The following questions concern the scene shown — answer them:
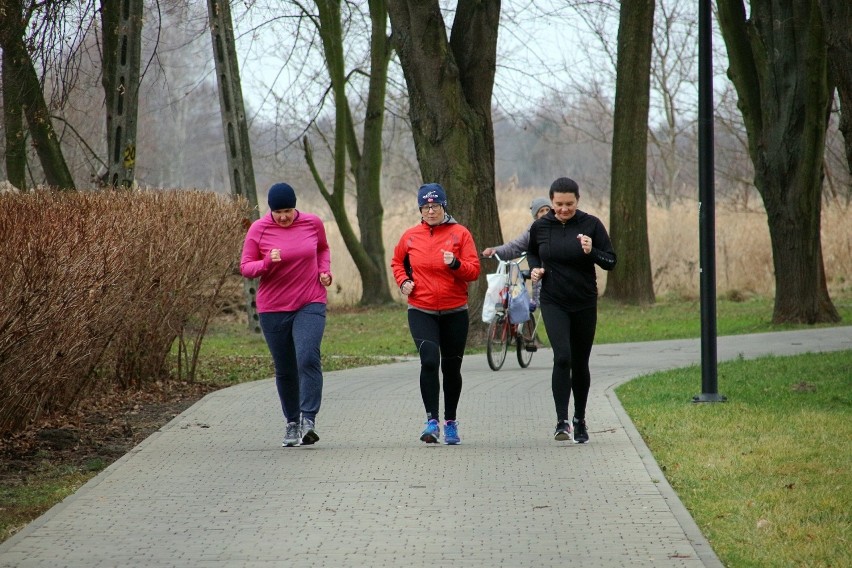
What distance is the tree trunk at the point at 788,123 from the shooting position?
62.1ft

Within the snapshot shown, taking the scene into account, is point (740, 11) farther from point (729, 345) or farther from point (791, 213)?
point (729, 345)

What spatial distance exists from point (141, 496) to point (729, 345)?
11916 mm

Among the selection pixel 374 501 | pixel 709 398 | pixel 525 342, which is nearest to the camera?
pixel 374 501

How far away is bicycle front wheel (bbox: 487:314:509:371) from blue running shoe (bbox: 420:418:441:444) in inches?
207

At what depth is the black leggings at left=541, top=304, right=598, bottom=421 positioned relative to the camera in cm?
863

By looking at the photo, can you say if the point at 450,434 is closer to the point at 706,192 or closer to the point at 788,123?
the point at 706,192

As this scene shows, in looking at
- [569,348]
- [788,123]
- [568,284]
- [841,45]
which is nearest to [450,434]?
[569,348]

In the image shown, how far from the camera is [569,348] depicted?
28.5 feet

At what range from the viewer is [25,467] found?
8.28m

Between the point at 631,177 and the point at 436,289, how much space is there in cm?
1864

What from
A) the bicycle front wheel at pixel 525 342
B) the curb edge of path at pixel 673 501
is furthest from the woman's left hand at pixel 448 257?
the bicycle front wheel at pixel 525 342

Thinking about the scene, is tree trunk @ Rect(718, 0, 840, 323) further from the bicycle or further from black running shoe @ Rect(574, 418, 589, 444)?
black running shoe @ Rect(574, 418, 589, 444)

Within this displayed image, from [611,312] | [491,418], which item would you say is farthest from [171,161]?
[491,418]

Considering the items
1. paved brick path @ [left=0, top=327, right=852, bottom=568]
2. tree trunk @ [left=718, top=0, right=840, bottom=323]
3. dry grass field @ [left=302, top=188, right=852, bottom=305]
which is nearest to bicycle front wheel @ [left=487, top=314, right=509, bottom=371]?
paved brick path @ [left=0, top=327, right=852, bottom=568]
